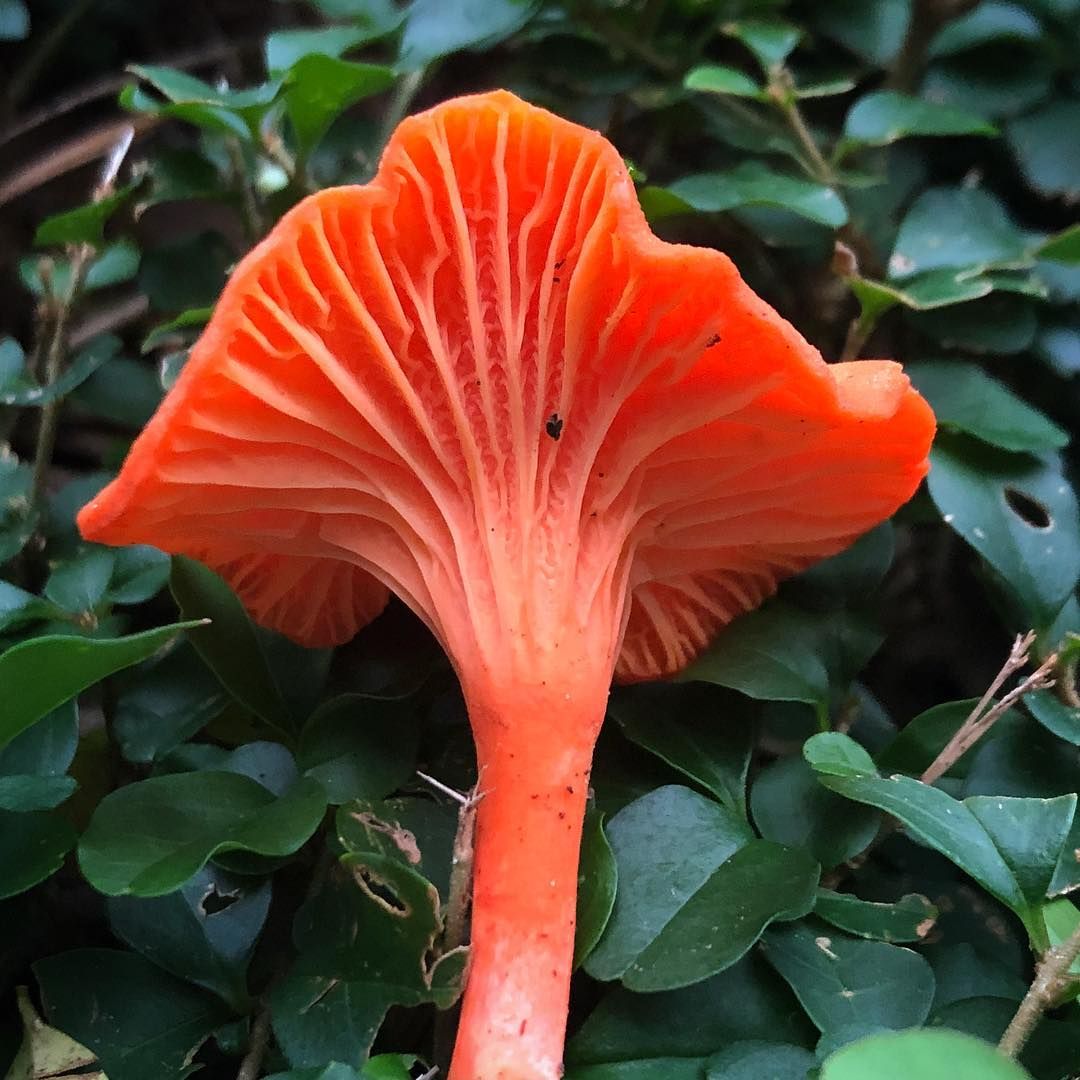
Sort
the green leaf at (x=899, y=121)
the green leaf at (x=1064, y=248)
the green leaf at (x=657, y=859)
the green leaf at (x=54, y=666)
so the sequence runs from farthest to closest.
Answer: the green leaf at (x=899, y=121), the green leaf at (x=1064, y=248), the green leaf at (x=657, y=859), the green leaf at (x=54, y=666)

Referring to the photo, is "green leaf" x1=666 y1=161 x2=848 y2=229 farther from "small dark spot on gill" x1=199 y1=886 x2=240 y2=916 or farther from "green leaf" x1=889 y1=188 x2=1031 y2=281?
"small dark spot on gill" x1=199 y1=886 x2=240 y2=916

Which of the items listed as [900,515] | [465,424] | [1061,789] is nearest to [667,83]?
[900,515]

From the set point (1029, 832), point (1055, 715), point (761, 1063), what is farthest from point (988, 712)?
point (761, 1063)

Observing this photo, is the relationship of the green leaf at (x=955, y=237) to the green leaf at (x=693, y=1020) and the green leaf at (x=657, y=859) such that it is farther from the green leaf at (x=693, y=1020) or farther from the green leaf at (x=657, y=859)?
the green leaf at (x=693, y=1020)

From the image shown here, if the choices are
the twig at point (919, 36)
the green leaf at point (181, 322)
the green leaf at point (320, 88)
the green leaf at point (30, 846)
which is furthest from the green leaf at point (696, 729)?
the twig at point (919, 36)

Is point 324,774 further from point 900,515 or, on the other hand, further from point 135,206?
point 135,206

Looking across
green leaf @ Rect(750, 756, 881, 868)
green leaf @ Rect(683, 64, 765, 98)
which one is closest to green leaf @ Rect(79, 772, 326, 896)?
green leaf @ Rect(750, 756, 881, 868)

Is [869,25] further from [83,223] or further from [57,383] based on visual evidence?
[57,383]
